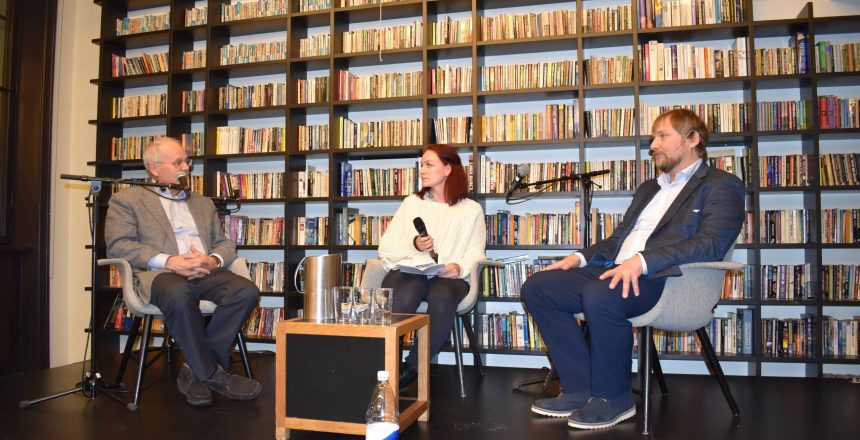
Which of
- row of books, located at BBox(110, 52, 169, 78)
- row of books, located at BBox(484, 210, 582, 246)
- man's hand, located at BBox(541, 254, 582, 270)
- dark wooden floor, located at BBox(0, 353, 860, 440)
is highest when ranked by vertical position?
row of books, located at BBox(110, 52, 169, 78)

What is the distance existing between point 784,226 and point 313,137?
3.03m

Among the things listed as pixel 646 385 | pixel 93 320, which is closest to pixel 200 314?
pixel 93 320

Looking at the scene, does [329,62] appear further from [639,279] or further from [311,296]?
[639,279]

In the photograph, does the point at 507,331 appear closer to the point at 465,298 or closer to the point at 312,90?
the point at 465,298

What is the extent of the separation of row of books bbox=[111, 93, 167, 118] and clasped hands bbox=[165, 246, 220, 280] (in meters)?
2.12

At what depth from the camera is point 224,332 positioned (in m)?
2.75

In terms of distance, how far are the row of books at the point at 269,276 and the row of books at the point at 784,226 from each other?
3.08 meters

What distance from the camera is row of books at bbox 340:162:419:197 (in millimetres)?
3996

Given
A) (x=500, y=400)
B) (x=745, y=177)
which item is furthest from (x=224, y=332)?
(x=745, y=177)

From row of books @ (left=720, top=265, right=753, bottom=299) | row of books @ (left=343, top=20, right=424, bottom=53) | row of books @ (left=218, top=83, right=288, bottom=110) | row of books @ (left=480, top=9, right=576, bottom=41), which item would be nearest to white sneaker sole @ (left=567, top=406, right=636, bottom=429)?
row of books @ (left=720, top=265, right=753, bottom=299)

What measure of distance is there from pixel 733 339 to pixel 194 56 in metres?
4.14

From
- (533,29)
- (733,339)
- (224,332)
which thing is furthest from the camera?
(533,29)

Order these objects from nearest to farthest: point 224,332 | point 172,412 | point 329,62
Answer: point 172,412, point 224,332, point 329,62

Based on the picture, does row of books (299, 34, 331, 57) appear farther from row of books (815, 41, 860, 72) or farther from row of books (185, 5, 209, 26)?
row of books (815, 41, 860, 72)
